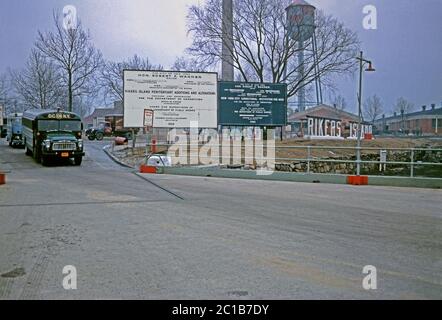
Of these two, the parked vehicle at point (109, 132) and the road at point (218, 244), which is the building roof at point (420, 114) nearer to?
the parked vehicle at point (109, 132)

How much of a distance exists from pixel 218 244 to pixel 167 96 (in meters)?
17.1

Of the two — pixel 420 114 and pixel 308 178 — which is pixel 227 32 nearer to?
pixel 308 178

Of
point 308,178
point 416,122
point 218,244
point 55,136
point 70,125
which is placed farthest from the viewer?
point 416,122

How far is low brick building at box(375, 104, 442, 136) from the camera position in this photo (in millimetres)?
91000

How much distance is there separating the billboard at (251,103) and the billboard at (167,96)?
0.90m

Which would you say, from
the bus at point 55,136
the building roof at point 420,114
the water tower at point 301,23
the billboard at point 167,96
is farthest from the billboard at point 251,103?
the building roof at point 420,114

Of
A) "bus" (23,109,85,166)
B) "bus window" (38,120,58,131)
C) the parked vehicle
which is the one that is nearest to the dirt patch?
"bus" (23,109,85,166)

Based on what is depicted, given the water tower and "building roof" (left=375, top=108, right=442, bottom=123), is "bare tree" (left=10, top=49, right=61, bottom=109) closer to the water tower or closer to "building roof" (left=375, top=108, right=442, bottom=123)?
the water tower

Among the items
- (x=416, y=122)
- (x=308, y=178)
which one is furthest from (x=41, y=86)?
(x=416, y=122)

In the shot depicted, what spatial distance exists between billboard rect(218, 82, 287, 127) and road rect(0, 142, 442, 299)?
1094 centimetres

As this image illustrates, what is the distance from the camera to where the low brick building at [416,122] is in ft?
299

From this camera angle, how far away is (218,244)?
7.29 m

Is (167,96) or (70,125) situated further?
(70,125)
